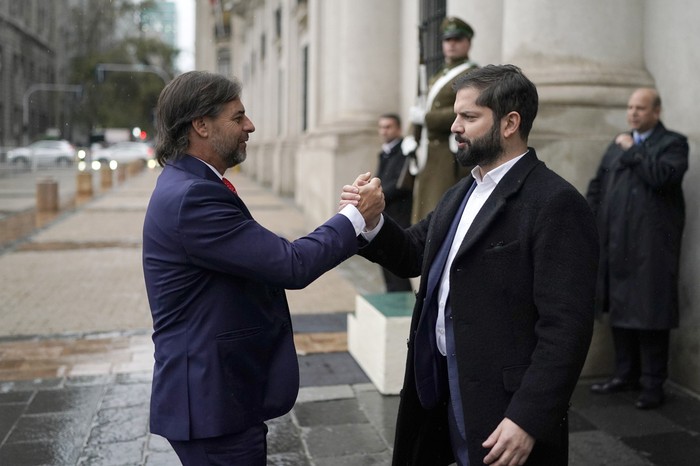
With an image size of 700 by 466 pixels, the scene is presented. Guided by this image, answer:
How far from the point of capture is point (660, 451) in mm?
4230

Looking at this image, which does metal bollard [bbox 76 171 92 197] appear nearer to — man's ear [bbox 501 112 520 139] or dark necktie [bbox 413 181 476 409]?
dark necktie [bbox 413 181 476 409]

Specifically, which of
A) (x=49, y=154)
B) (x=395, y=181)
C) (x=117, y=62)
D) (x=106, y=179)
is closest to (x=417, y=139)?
(x=395, y=181)

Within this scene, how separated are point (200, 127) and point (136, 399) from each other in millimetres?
3133

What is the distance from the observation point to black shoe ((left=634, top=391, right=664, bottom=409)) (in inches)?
191

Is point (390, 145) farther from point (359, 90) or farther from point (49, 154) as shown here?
point (49, 154)

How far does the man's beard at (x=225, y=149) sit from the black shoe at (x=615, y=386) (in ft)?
11.6

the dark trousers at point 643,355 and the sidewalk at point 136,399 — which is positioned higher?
the dark trousers at point 643,355

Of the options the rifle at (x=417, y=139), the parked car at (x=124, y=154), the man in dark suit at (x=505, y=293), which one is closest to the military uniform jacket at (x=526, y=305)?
the man in dark suit at (x=505, y=293)

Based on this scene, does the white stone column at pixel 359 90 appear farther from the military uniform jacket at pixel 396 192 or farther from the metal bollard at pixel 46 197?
the metal bollard at pixel 46 197

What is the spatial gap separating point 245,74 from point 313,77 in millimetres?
26215

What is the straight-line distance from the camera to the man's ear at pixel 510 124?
2.41m

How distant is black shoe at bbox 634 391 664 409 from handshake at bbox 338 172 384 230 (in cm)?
291

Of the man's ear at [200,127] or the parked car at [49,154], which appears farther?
the parked car at [49,154]

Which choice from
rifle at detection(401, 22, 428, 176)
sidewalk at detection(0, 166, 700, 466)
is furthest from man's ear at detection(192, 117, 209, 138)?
rifle at detection(401, 22, 428, 176)
